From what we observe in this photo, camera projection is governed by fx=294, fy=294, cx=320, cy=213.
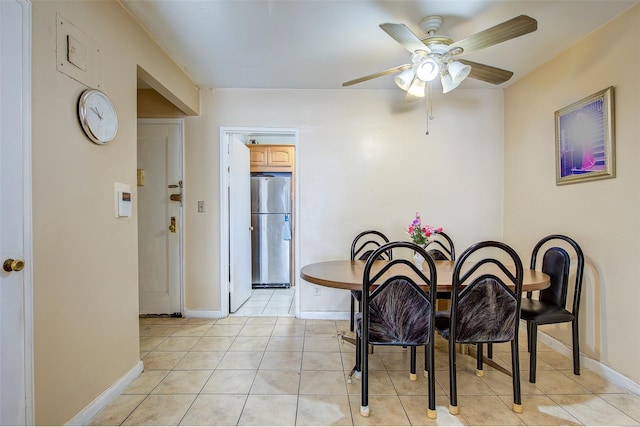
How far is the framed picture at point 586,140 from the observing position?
1.92m

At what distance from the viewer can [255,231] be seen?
14.0 feet

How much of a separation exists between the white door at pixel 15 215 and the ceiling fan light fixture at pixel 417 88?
2.09 m

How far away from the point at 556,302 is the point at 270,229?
3.26 metres

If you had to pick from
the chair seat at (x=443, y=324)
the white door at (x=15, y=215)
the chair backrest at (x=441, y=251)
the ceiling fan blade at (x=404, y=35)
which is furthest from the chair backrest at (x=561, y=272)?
the white door at (x=15, y=215)

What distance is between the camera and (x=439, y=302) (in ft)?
8.25

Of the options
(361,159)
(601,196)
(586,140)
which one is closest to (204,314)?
(361,159)

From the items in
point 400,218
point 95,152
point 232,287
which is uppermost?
point 95,152

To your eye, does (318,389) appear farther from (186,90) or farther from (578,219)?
(186,90)

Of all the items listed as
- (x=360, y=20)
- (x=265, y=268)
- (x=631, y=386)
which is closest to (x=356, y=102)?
(x=360, y=20)

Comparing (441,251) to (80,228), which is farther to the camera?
(441,251)

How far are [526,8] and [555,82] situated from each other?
35.1 inches

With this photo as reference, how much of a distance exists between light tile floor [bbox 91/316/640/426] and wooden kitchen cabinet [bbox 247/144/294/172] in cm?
248

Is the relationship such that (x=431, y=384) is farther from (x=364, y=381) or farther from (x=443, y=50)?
(x=443, y=50)

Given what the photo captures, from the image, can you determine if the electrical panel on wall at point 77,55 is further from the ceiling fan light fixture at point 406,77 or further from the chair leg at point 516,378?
the chair leg at point 516,378
